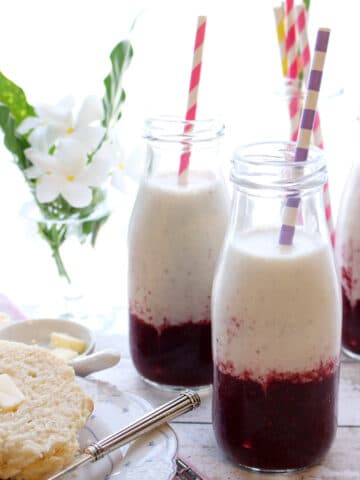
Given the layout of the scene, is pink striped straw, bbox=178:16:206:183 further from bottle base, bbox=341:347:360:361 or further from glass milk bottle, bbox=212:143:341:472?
bottle base, bbox=341:347:360:361

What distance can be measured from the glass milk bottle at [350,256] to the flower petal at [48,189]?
0.43 metres

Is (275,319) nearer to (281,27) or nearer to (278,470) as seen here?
(278,470)

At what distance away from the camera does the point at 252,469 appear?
1.00 metres

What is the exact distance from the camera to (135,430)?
3.24ft

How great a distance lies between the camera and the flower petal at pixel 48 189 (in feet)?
4.37

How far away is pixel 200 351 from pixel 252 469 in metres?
0.20

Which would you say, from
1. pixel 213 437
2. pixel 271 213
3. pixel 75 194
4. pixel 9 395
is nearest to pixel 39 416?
pixel 9 395

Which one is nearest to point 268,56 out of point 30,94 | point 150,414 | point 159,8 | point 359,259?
point 159,8

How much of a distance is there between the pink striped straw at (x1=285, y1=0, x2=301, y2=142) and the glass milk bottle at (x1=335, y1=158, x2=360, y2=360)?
0.11 m

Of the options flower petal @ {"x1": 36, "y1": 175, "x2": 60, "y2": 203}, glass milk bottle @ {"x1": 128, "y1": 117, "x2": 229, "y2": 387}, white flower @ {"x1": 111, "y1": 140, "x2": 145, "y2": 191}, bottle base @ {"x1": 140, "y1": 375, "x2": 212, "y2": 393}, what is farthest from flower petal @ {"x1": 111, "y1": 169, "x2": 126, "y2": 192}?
bottle base @ {"x1": 140, "y1": 375, "x2": 212, "y2": 393}

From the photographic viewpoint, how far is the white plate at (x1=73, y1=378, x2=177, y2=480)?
938 mm

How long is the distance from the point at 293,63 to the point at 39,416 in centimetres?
63

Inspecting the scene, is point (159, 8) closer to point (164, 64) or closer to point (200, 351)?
point (164, 64)

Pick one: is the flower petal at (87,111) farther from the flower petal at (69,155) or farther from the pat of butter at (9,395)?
the pat of butter at (9,395)
